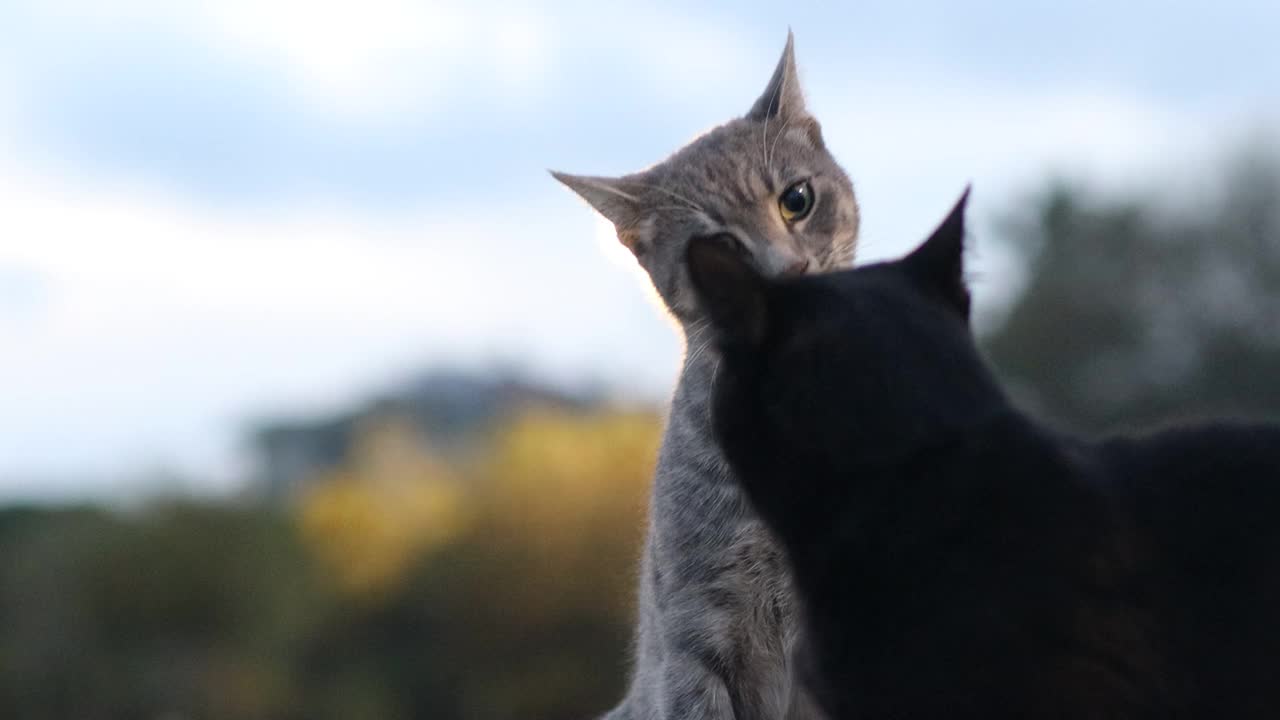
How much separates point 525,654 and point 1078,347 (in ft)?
35.9

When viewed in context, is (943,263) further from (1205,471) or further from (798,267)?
(798,267)

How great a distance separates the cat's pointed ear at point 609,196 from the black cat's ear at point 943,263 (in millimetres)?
1227

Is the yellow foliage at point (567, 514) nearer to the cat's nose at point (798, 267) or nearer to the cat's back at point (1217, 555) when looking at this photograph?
the cat's nose at point (798, 267)

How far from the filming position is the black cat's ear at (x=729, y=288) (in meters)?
2.30

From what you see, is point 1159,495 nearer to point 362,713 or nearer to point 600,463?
point 600,463

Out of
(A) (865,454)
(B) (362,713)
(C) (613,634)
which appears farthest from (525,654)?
(A) (865,454)

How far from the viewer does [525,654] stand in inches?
503

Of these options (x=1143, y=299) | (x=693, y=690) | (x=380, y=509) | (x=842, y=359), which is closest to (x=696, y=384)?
(x=693, y=690)

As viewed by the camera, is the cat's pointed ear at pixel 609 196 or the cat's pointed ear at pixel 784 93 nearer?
the cat's pointed ear at pixel 609 196

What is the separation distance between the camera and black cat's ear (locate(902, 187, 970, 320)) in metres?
2.39

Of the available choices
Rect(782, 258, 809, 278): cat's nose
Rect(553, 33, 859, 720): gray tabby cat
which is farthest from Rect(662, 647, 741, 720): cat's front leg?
Rect(782, 258, 809, 278): cat's nose

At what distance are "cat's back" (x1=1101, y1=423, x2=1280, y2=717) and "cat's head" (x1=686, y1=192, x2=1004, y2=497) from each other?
1.00 feet

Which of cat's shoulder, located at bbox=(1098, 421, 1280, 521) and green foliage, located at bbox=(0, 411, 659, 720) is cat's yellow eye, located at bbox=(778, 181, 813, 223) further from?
green foliage, located at bbox=(0, 411, 659, 720)

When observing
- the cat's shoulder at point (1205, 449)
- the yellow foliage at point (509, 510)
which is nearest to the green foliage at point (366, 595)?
the yellow foliage at point (509, 510)
